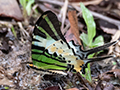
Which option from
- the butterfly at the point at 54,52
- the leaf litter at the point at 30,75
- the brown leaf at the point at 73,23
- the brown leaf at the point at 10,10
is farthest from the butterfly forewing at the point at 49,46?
the brown leaf at the point at 10,10

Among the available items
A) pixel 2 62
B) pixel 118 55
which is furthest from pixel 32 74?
pixel 118 55

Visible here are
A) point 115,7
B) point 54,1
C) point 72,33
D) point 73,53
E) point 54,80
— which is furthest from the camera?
point 115,7

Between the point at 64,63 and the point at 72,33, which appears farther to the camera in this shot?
the point at 72,33

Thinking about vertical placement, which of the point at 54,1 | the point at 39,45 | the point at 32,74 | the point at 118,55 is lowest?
the point at 32,74

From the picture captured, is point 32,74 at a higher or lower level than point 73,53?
lower

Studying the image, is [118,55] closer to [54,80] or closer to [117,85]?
[117,85]

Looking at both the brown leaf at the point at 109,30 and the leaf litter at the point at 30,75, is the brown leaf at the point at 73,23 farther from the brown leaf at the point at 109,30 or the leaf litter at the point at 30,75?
the brown leaf at the point at 109,30

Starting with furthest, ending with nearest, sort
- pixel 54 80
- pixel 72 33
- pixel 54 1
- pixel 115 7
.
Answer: pixel 115 7
pixel 54 1
pixel 72 33
pixel 54 80
